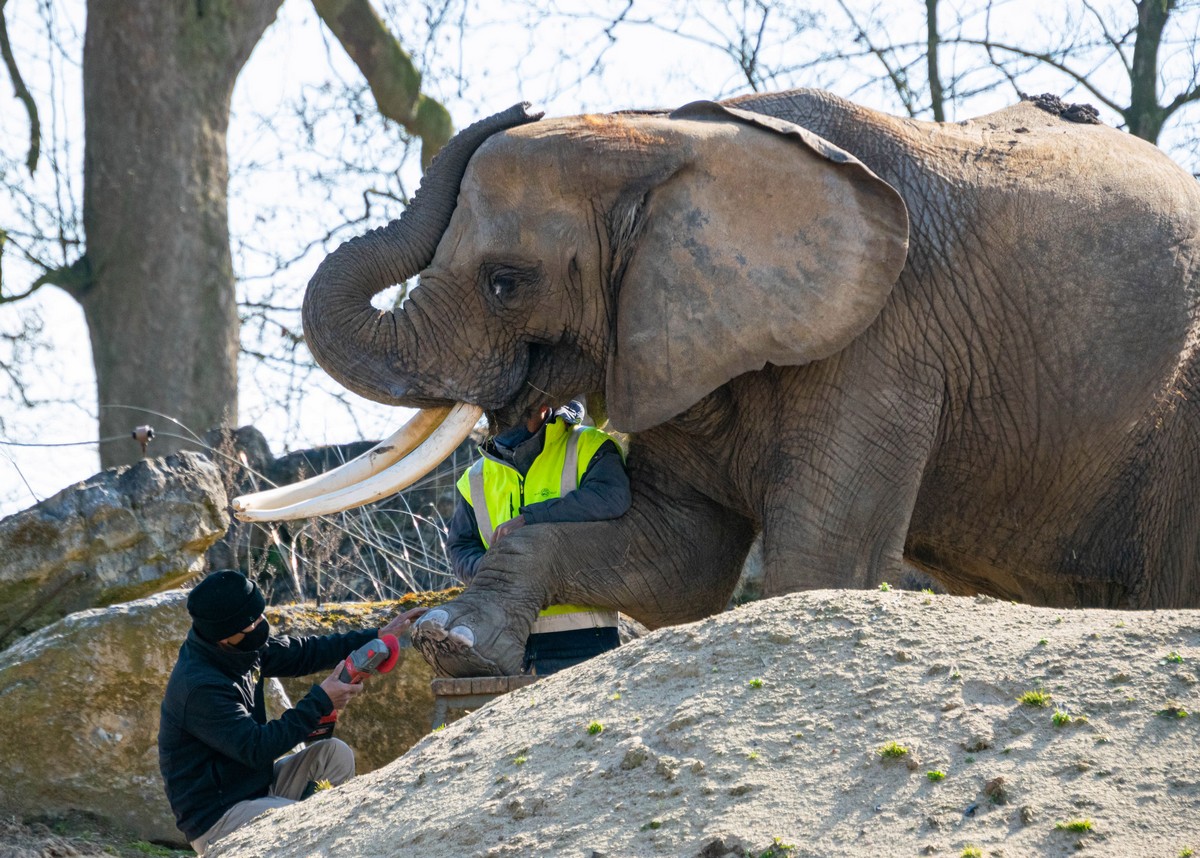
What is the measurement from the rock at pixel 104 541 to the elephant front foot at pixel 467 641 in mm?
2848

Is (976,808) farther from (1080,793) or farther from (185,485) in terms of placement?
(185,485)

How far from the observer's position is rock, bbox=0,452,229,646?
8617 mm

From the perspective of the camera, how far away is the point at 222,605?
20.4ft

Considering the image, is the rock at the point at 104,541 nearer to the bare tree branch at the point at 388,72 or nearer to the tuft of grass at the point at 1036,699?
the tuft of grass at the point at 1036,699

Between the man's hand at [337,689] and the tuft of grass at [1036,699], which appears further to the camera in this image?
the man's hand at [337,689]

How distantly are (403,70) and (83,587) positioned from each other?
8.40 m

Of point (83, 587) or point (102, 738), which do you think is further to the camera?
point (83, 587)

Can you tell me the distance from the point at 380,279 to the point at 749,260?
59.5 inches

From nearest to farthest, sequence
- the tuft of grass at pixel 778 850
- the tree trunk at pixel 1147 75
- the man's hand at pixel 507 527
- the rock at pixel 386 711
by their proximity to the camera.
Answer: the tuft of grass at pixel 778 850 < the man's hand at pixel 507 527 < the rock at pixel 386 711 < the tree trunk at pixel 1147 75

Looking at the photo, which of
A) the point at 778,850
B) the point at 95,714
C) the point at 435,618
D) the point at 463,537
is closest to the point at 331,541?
the point at 95,714

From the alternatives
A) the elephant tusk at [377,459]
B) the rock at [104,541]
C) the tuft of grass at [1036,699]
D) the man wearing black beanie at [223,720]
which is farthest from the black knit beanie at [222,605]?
the tuft of grass at [1036,699]

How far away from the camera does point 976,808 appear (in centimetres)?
387

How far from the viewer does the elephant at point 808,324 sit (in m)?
6.54

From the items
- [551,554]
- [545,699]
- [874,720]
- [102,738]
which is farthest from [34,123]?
[874,720]
